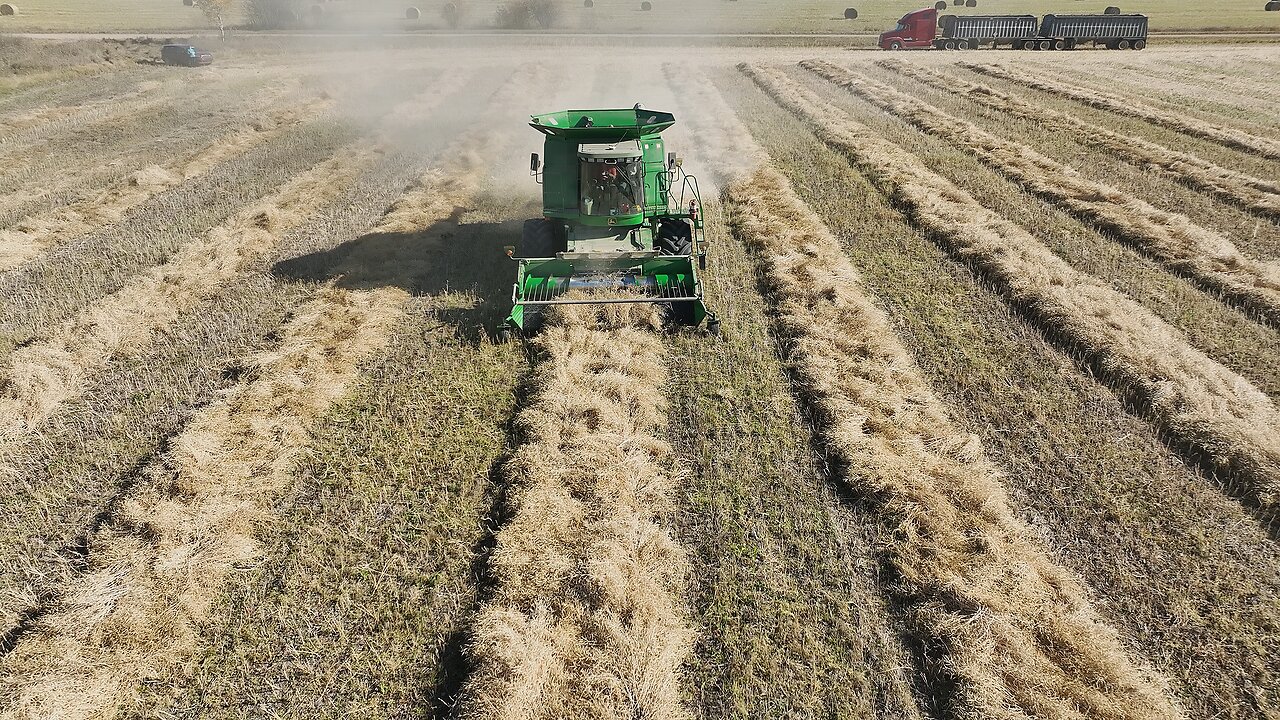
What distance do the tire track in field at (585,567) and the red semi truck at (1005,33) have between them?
137 feet

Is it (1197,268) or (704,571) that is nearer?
(704,571)

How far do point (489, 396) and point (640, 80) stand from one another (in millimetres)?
26851

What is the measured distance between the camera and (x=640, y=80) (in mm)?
31203

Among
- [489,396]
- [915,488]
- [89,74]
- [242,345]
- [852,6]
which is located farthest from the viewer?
[852,6]

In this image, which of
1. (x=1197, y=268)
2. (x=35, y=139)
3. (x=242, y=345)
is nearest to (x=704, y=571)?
(x=242, y=345)

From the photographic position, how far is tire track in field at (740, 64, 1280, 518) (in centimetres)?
678

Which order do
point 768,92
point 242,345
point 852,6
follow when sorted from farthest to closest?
point 852,6 → point 768,92 → point 242,345

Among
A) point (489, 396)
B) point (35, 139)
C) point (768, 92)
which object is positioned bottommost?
point (489, 396)

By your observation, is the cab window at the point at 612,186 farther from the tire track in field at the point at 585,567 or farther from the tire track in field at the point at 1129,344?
the tire track in field at the point at 1129,344

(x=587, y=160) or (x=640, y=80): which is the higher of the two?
(x=640, y=80)

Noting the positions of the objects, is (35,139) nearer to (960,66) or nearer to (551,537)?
(551,537)

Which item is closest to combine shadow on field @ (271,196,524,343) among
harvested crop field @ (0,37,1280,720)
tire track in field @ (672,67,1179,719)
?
harvested crop field @ (0,37,1280,720)

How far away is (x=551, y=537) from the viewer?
590 centimetres

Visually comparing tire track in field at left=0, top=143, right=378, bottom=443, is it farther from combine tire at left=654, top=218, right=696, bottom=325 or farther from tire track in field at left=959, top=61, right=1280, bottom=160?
tire track in field at left=959, top=61, right=1280, bottom=160
